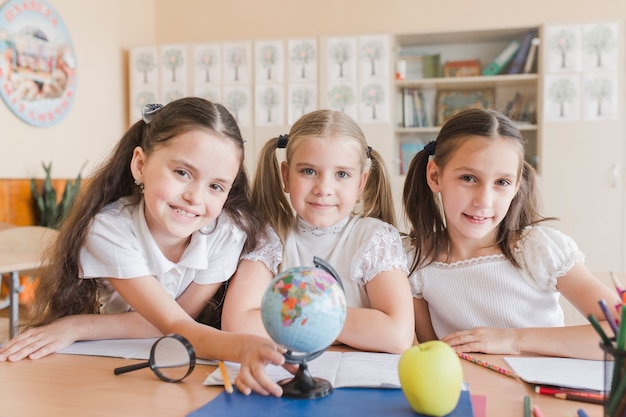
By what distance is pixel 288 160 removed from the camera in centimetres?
149

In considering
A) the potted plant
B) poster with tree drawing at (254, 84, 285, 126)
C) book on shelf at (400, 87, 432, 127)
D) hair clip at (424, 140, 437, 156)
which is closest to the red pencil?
hair clip at (424, 140, 437, 156)

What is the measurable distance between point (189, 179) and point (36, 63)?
3667 millimetres

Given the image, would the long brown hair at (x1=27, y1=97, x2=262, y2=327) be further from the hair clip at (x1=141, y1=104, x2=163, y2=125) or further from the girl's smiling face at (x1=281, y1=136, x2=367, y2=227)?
the girl's smiling face at (x1=281, y1=136, x2=367, y2=227)

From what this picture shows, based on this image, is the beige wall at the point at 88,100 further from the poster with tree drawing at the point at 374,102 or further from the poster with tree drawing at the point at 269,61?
the poster with tree drawing at the point at 374,102

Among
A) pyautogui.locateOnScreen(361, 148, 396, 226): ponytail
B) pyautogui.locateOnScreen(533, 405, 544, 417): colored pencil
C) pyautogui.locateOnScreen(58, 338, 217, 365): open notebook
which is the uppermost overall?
pyautogui.locateOnScreen(361, 148, 396, 226): ponytail

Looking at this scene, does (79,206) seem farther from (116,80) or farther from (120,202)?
(116,80)

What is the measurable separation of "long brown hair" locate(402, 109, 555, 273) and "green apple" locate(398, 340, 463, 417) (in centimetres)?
72

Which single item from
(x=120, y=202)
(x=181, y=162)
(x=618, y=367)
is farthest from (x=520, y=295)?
(x=120, y=202)

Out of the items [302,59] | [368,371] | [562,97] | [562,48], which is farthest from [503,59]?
[368,371]

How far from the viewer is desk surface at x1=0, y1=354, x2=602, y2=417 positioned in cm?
86

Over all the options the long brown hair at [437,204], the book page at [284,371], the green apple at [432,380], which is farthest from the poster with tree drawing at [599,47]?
the green apple at [432,380]

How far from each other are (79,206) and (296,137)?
1.82 ft

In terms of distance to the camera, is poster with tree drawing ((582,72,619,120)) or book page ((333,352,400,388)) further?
poster with tree drawing ((582,72,619,120))

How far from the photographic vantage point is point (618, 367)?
713mm
